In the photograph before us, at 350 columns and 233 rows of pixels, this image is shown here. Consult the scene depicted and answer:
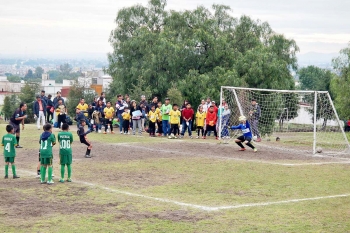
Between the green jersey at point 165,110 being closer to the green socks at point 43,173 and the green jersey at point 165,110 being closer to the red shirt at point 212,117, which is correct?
the red shirt at point 212,117

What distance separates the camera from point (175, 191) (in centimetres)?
1647

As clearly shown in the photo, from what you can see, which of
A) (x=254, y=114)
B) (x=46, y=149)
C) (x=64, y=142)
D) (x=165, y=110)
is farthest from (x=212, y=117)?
(x=46, y=149)

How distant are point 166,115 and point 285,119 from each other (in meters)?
7.52

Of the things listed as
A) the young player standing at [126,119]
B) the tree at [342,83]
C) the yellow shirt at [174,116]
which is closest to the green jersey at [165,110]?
the yellow shirt at [174,116]

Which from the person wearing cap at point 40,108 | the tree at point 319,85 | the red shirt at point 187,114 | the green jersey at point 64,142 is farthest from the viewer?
the person wearing cap at point 40,108

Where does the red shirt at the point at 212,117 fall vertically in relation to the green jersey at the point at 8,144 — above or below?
above

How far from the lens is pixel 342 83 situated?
69188mm

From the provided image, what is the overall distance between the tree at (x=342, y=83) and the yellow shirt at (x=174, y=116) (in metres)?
40.4

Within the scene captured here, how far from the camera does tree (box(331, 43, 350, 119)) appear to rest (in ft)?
222

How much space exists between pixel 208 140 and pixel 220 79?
23.0m

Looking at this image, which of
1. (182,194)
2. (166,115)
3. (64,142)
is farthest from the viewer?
(166,115)

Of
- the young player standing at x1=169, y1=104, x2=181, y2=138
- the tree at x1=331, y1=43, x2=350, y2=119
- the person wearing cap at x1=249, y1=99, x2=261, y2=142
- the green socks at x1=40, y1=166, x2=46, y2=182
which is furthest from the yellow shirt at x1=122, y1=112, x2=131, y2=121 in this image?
the tree at x1=331, y1=43, x2=350, y2=119

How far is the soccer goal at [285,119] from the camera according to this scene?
2778cm

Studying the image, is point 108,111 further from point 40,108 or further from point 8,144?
point 8,144
